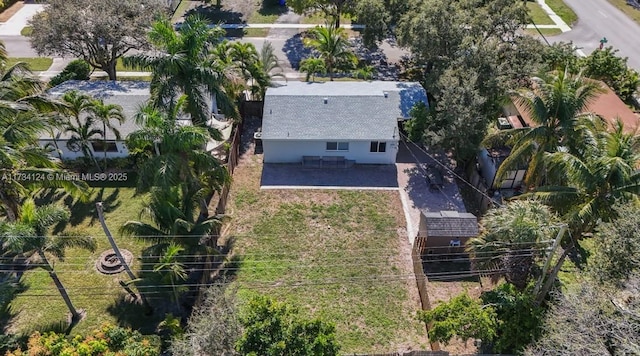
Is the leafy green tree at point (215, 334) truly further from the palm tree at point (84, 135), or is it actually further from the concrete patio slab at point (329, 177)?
the palm tree at point (84, 135)

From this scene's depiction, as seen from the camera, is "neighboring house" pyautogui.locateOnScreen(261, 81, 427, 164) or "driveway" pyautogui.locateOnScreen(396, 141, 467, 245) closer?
"driveway" pyautogui.locateOnScreen(396, 141, 467, 245)

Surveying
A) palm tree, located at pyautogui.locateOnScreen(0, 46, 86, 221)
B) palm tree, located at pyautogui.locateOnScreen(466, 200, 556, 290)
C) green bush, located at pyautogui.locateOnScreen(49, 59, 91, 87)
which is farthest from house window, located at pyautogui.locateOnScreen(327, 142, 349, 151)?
green bush, located at pyautogui.locateOnScreen(49, 59, 91, 87)

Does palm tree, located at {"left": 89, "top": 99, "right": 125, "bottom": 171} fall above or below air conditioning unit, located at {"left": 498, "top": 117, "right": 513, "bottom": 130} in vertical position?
above

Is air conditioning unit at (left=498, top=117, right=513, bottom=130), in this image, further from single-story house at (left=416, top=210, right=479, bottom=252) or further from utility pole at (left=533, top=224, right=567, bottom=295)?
utility pole at (left=533, top=224, right=567, bottom=295)

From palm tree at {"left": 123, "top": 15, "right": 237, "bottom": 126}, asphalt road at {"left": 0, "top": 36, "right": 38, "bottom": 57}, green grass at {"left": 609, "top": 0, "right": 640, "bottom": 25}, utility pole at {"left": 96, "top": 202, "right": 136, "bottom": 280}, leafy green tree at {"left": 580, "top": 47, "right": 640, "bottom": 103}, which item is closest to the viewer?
utility pole at {"left": 96, "top": 202, "right": 136, "bottom": 280}

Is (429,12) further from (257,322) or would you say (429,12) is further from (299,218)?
(257,322)

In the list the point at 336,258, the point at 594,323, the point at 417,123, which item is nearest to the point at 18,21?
the point at 417,123

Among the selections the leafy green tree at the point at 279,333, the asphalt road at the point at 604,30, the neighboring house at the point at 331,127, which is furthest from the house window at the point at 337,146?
the asphalt road at the point at 604,30

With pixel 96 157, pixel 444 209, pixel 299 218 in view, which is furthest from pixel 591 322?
pixel 96 157
